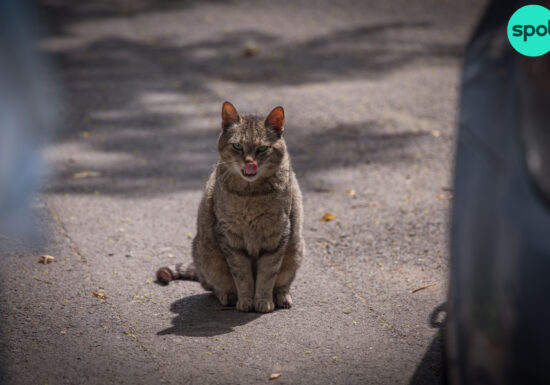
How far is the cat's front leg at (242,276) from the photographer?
4145 mm

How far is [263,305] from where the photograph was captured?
13.7ft

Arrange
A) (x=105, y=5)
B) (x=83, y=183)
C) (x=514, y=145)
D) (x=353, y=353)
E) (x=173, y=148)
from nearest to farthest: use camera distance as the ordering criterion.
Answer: (x=514, y=145) → (x=353, y=353) → (x=83, y=183) → (x=173, y=148) → (x=105, y=5)

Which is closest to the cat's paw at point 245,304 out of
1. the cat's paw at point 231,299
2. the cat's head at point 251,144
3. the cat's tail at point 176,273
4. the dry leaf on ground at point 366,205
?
the cat's paw at point 231,299

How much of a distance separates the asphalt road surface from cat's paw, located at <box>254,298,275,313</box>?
63 millimetres

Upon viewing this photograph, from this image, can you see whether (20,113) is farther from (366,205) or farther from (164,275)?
(366,205)

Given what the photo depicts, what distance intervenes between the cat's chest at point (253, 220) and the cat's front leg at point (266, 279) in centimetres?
7

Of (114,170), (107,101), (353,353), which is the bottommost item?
(353,353)

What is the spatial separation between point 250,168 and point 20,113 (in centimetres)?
539

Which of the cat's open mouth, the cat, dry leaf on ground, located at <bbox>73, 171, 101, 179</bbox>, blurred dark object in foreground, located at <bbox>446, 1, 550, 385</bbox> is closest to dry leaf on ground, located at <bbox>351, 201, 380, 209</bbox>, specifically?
the cat

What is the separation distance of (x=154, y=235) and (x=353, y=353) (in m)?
2.34

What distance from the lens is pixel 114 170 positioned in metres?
6.70

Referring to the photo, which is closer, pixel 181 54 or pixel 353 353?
pixel 353 353

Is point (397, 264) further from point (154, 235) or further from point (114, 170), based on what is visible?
point (114, 170)

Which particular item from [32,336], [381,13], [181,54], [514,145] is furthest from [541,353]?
[381,13]
